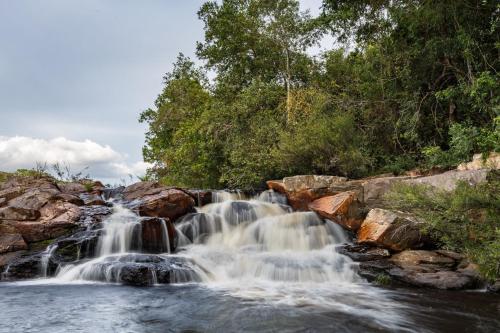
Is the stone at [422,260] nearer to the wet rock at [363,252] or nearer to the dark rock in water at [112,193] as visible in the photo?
the wet rock at [363,252]

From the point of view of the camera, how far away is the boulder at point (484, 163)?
755 centimetres

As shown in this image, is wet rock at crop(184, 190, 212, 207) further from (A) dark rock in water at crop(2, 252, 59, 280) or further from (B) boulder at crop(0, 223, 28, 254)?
(B) boulder at crop(0, 223, 28, 254)

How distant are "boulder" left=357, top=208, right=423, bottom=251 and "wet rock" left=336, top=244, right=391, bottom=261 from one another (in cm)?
16

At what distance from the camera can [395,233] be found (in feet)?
29.2

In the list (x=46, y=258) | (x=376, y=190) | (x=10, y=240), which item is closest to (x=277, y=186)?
(x=376, y=190)

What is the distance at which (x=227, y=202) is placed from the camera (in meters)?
12.4

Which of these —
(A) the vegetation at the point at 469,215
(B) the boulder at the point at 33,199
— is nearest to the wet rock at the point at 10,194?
(B) the boulder at the point at 33,199

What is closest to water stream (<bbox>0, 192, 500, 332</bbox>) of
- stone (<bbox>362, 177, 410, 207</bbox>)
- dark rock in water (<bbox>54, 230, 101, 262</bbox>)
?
dark rock in water (<bbox>54, 230, 101, 262</bbox>)

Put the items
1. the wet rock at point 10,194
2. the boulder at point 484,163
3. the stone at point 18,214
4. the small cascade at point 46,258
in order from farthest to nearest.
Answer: the wet rock at point 10,194, the stone at point 18,214, the small cascade at point 46,258, the boulder at point 484,163

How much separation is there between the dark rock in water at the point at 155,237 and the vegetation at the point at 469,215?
593 centimetres

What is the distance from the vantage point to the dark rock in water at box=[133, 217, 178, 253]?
9.70 meters

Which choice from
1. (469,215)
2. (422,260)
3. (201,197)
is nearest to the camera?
(469,215)

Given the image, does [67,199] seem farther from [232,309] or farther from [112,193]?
[232,309]

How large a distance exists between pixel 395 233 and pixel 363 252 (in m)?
0.91
